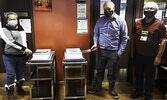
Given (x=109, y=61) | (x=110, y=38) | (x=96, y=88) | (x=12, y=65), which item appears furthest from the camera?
(x=96, y=88)

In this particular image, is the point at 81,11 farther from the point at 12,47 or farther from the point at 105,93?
the point at 105,93

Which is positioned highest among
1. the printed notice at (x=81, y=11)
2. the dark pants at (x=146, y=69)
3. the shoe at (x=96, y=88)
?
the printed notice at (x=81, y=11)

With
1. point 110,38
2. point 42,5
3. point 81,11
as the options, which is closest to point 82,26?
point 81,11

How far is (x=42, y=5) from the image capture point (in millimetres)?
2559

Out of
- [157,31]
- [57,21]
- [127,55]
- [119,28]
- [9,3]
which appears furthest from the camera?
[127,55]

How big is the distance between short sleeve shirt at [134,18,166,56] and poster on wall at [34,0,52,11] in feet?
4.76

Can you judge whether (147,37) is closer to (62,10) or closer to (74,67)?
(74,67)

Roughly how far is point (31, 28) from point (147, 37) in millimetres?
1858

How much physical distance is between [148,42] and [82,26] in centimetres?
113

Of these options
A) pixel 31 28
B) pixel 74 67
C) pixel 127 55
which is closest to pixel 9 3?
pixel 31 28

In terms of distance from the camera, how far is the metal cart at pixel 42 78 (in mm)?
2184

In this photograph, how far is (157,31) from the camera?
2.10 m

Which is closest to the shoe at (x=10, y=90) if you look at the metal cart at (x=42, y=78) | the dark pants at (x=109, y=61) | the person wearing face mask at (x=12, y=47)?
the person wearing face mask at (x=12, y=47)

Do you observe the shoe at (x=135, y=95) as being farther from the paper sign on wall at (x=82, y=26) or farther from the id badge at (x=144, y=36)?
the paper sign on wall at (x=82, y=26)
